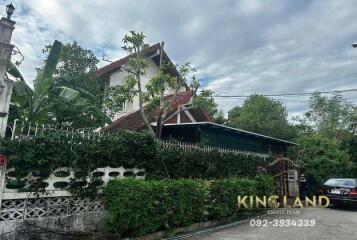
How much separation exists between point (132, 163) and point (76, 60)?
30.8 ft

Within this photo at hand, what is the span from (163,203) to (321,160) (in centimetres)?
1294

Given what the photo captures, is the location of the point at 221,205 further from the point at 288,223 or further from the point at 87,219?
the point at 87,219

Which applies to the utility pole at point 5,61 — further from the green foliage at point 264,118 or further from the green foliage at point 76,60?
the green foliage at point 264,118

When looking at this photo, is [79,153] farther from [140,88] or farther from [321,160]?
[321,160]

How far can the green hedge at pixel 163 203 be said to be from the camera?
5844mm

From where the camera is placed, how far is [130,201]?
5797 mm

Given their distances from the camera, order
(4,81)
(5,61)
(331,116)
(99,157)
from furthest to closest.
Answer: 1. (331,116)
2. (99,157)
3. (5,61)
4. (4,81)

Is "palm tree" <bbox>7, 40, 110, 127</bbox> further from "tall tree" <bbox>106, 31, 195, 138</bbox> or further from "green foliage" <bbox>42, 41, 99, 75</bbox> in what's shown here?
"green foliage" <bbox>42, 41, 99, 75</bbox>

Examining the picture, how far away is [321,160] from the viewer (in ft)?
53.4

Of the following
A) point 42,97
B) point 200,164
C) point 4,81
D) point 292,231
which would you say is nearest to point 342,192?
point 292,231

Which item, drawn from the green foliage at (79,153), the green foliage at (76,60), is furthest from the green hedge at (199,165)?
the green foliage at (76,60)

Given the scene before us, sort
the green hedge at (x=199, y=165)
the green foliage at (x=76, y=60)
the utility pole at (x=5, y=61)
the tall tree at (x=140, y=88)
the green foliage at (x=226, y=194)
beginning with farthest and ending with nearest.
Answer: the green foliage at (x=76, y=60) → the tall tree at (x=140, y=88) → the green foliage at (x=226, y=194) → the green hedge at (x=199, y=165) → the utility pole at (x=5, y=61)

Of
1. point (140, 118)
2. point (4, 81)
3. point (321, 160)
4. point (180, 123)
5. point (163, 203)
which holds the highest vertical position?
point (140, 118)

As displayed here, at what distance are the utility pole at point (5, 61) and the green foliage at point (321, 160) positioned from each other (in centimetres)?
1502
